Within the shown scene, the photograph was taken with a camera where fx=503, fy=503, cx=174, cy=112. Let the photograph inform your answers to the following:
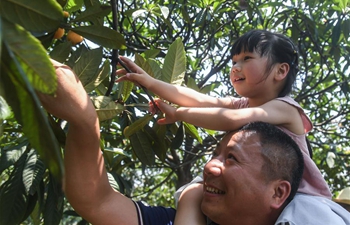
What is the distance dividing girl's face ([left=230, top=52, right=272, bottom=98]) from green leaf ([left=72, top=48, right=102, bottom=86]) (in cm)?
59

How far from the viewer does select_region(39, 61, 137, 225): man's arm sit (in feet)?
3.65

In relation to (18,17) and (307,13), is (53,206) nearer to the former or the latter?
(18,17)

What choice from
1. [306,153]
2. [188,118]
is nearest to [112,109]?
[188,118]

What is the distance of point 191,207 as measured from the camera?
1677mm

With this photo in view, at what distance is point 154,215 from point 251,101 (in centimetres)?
64

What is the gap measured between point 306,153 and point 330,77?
2781mm

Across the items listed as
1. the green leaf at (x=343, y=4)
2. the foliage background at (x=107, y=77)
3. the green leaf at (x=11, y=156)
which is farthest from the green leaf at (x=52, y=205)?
the green leaf at (x=343, y=4)

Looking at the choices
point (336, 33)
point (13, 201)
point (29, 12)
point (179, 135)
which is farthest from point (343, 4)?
point (29, 12)

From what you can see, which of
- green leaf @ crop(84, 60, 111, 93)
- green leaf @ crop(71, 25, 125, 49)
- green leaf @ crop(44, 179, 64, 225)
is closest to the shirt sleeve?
green leaf @ crop(44, 179, 64, 225)

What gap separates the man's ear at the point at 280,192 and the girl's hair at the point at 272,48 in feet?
1.54

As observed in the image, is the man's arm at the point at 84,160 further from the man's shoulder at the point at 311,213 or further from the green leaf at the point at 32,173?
the man's shoulder at the point at 311,213

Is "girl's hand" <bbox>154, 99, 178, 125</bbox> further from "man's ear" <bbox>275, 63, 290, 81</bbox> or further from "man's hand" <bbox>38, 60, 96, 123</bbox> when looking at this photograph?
"man's hand" <bbox>38, 60, 96, 123</bbox>

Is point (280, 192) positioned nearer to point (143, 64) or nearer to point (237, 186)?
point (237, 186)

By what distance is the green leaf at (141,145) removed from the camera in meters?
1.97
